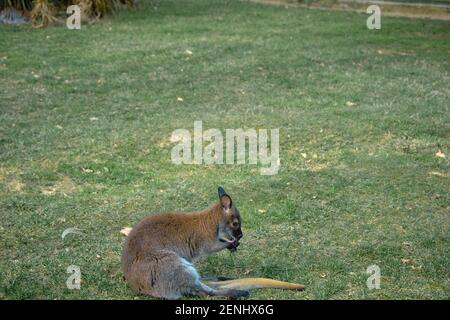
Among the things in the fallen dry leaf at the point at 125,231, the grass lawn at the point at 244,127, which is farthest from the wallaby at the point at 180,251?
the fallen dry leaf at the point at 125,231

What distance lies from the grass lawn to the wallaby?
0.90 ft

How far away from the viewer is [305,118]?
1033cm

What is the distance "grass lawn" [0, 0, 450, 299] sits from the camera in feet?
21.0

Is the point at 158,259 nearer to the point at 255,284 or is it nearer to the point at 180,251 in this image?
the point at 180,251

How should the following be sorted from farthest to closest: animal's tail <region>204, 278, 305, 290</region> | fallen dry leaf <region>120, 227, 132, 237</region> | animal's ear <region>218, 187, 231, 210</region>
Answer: fallen dry leaf <region>120, 227, 132, 237</region> → animal's ear <region>218, 187, 231, 210</region> → animal's tail <region>204, 278, 305, 290</region>

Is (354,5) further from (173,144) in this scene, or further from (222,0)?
(173,144)

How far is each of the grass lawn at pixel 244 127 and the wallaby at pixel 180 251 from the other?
27 cm

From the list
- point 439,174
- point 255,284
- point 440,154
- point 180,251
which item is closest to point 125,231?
point 180,251

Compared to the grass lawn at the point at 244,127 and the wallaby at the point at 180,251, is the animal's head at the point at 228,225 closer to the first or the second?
the wallaby at the point at 180,251

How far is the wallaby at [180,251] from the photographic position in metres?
5.52

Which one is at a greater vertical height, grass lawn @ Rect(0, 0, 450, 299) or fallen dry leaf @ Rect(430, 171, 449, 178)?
grass lawn @ Rect(0, 0, 450, 299)

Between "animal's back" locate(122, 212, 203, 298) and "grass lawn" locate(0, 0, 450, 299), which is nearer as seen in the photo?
"animal's back" locate(122, 212, 203, 298)

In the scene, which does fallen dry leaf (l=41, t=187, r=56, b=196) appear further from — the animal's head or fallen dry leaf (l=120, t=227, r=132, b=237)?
the animal's head

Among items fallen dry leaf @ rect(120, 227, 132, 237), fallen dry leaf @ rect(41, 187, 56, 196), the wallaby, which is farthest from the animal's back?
fallen dry leaf @ rect(41, 187, 56, 196)
